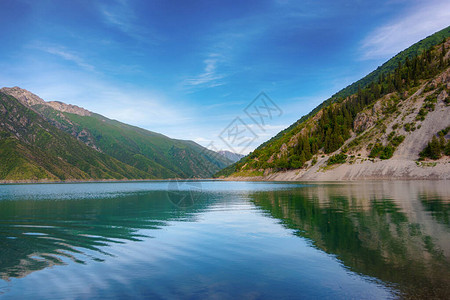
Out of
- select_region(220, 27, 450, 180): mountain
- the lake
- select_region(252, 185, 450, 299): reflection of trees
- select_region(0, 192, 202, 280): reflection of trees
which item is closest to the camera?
the lake

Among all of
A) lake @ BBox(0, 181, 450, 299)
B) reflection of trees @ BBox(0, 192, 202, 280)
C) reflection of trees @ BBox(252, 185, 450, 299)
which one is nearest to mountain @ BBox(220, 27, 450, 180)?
reflection of trees @ BBox(252, 185, 450, 299)

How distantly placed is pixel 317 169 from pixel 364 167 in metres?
33.9

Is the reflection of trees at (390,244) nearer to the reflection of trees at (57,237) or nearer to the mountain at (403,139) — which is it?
the reflection of trees at (57,237)

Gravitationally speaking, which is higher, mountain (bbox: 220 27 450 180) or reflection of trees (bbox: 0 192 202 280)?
mountain (bbox: 220 27 450 180)

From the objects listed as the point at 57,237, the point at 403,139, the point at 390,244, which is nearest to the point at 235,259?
the point at 390,244

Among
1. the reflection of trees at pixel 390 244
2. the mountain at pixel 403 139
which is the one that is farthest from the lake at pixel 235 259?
the mountain at pixel 403 139

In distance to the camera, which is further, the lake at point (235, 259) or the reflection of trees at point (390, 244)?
the reflection of trees at point (390, 244)

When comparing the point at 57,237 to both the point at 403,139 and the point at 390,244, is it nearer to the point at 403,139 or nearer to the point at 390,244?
the point at 390,244

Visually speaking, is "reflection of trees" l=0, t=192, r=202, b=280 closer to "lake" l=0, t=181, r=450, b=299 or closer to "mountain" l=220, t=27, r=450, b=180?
"lake" l=0, t=181, r=450, b=299

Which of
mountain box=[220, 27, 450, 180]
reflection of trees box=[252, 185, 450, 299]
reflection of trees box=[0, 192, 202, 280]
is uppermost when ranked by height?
mountain box=[220, 27, 450, 180]

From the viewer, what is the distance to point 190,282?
15.5 m

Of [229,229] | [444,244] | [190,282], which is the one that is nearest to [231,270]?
[190,282]

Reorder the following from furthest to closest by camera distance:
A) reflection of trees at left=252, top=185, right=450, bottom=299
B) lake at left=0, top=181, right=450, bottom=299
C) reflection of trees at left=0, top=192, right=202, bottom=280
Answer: reflection of trees at left=0, top=192, right=202, bottom=280 → reflection of trees at left=252, top=185, right=450, bottom=299 → lake at left=0, top=181, right=450, bottom=299

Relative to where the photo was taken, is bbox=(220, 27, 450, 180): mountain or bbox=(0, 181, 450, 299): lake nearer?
bbox=(0, 181, 450, 299): lake
